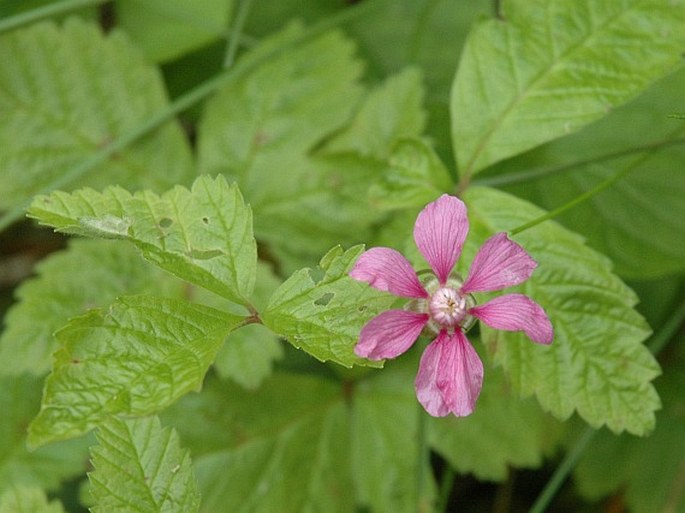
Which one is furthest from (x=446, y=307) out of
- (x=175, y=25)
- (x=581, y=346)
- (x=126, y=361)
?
(x=175, y=25)

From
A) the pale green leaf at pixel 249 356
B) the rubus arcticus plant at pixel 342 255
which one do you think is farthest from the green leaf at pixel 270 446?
the pale green leaf at pixel 249 356

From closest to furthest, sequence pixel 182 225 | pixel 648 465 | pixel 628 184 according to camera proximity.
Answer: pixel 182 225, pixel 628 184, pixel 648 465

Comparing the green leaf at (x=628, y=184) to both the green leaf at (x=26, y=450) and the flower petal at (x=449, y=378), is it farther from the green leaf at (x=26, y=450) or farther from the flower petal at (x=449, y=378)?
the green leaf at (x=26, y=450)

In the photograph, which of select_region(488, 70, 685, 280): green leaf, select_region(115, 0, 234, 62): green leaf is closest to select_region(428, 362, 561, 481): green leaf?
select_region(488, 70, 685, 280): green leaf

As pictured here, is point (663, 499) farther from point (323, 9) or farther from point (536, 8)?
point (323, 9)

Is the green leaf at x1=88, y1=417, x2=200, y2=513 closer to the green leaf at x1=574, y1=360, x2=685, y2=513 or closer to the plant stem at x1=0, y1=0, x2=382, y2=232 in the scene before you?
the plant stem at x1=0, y1=0, x2=382, y2=232

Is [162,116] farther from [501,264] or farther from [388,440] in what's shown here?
[501,264]
